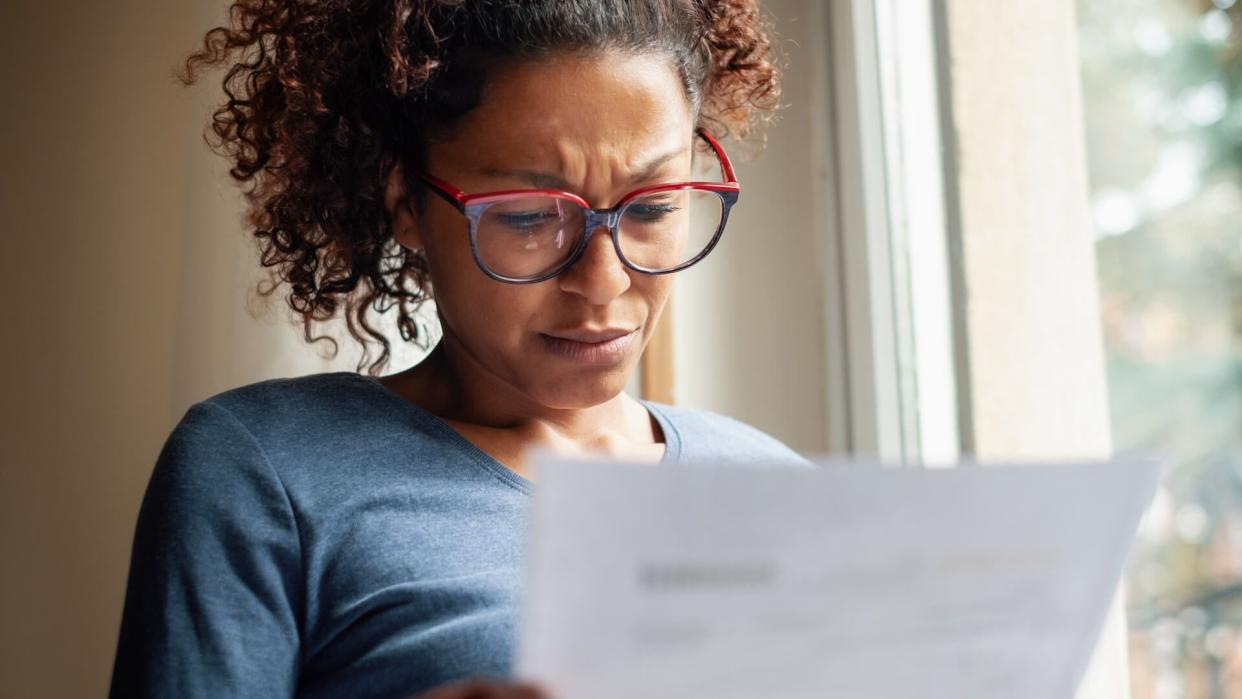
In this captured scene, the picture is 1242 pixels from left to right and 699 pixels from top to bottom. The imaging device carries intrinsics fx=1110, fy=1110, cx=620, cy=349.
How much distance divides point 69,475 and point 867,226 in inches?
42.4

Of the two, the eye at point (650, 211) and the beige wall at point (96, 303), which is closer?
the eye at point (650, 211)

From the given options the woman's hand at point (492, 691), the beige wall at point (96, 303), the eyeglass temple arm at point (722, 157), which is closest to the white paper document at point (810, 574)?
the woman's hand at point (492, 691)

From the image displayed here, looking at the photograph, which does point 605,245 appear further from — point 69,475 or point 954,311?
point 69,475

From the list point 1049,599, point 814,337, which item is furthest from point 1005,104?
point 1049,599

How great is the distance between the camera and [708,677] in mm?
518

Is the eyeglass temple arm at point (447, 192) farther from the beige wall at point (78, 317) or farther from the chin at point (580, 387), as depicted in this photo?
the beige wall at point (78, 317)

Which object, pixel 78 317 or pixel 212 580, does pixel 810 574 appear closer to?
pixel 212 580

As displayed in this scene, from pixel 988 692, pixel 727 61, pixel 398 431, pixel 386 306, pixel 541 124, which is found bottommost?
pixel 988 692

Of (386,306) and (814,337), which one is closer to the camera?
(386,306)

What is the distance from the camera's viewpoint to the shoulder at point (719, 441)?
1160 mm

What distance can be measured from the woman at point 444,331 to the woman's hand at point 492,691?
0.88 feet

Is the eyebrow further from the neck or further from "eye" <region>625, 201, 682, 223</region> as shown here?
the neck

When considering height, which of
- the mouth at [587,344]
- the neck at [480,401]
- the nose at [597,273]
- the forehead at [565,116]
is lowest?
the neck at [480,401]

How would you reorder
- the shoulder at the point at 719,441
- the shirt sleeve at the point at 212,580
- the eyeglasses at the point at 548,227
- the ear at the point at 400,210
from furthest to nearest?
the shoulder at the point at 719,441, the ear at the point at 400,210, the eyeglasses at the point at 548,227, the shirt sleeve at the point at 212,580
